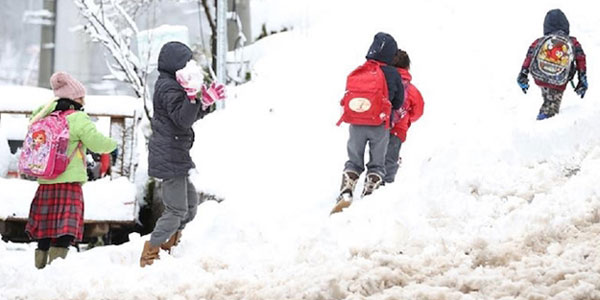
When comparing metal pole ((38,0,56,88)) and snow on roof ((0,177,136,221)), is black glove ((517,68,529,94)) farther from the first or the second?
metal pole ((38,0,56,88))

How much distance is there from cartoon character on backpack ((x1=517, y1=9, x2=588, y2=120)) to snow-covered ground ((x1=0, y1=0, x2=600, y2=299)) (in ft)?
0.88

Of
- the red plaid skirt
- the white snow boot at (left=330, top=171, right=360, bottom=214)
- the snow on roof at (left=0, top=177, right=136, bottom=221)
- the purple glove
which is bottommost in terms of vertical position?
the snow on roof at (left=0, top=177, right=136, bottom=221)

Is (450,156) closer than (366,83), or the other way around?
(450,156)

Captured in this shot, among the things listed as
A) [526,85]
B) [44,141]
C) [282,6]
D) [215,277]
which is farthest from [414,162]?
[282,6]

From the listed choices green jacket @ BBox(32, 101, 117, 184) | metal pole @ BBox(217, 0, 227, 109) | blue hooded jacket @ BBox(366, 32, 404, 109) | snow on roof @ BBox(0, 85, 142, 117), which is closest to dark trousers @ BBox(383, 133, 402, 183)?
blue hooded jacket @ BBox(366, 32, 404, 109)

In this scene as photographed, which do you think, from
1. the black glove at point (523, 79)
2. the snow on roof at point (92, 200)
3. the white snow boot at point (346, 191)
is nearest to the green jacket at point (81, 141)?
the white snow boot at point (346, 191)

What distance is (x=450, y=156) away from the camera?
6574 millimetres

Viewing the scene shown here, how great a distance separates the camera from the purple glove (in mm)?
6074

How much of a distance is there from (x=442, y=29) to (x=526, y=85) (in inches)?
250

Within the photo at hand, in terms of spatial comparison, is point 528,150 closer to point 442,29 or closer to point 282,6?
point 442,29

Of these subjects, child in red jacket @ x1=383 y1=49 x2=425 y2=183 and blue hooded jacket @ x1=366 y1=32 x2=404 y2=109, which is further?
child in red jacket @ x1=383 y1=49 x2=425 y2=183

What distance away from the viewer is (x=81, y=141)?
21.2 feet

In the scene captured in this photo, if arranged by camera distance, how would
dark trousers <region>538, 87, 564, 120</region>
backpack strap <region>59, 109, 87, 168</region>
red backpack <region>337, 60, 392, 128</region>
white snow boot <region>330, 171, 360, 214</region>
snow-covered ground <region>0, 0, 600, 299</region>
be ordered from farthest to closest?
dark trousers <region>538, 87, 564, 120</region> < red backpack <region>337, 60, 392, 128</region> < white snow boot <region>330, 171, 360, 214</region> < backpack strap <region>59, 109, 87, 168</region> < snow-covered ground <region>0, 0, 600, 299</region>

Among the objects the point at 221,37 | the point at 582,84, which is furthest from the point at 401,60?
the point at 221,37
